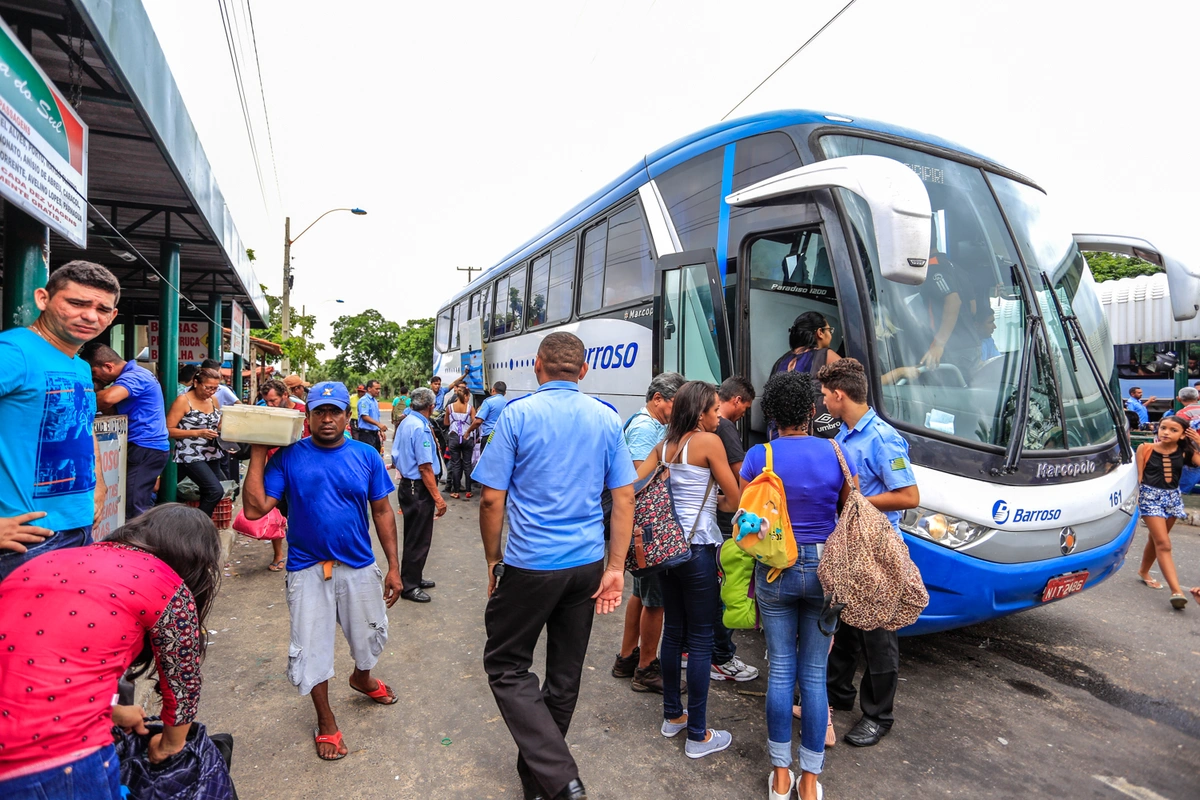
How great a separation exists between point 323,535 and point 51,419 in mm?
1185

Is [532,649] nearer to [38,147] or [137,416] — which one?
[38,147]

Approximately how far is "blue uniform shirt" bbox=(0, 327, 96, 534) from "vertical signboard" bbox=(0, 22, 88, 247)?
2.80 ft

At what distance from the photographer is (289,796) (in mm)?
2967

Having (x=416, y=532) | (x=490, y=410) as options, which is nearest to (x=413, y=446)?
(x=416, y=532)

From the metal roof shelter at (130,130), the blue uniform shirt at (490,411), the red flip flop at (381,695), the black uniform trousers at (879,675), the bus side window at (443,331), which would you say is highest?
the metal roof shelter at (130,130)

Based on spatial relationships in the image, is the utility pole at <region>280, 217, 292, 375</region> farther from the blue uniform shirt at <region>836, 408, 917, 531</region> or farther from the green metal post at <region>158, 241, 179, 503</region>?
the blue uniform shirt at <region>836, 408, 917, 531</region>

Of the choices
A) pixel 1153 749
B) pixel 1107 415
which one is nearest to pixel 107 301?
pixel 1153 749

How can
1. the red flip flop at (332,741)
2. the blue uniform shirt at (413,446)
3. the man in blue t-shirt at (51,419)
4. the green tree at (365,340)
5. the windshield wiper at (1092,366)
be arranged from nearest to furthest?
the man in blue t-shirt at (51,419) → the red flip flop at (332,741) → the windshield wiper at (1092,366) → the blue uniform shirt at (413,446) → the green tree at (365,340)

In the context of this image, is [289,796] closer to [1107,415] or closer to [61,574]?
[61,574]

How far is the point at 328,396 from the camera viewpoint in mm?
3363

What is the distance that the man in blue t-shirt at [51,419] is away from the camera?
2547mm

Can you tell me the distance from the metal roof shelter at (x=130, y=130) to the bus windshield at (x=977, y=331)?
14.2 ft

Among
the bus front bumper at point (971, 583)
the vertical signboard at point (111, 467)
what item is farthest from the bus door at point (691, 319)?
the vertical signboard at point (111, 467)

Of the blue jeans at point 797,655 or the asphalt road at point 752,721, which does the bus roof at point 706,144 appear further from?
the asphalt road at point 752,721
